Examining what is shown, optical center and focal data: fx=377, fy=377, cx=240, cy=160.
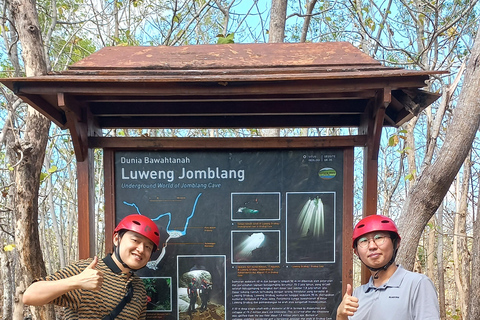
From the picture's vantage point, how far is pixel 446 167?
3895mm

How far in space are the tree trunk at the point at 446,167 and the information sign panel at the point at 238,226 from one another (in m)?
1.33

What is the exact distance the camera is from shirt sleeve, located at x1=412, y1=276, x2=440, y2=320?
2316 mm

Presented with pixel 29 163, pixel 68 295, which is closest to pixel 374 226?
pixel 68 295

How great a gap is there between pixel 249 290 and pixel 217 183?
93 centimetres

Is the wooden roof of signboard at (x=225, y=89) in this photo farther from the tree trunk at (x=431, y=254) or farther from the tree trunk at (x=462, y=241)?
the tree trunk at (x=431, y=254)

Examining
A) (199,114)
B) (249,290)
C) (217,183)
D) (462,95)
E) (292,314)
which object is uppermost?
(462,95)

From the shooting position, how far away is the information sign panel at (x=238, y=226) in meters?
3.14

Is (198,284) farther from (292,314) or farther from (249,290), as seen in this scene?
(292,314)

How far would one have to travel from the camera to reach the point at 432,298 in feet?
7.72

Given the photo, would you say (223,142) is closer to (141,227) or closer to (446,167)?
(141,227)

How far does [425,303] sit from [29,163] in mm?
3965

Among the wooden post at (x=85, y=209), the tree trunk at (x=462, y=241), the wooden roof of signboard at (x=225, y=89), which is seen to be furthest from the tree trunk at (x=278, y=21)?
the tree trunk at (x=462, y=241)

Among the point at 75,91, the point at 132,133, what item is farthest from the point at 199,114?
the point at 132,133

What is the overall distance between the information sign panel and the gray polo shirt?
0.58 metres
